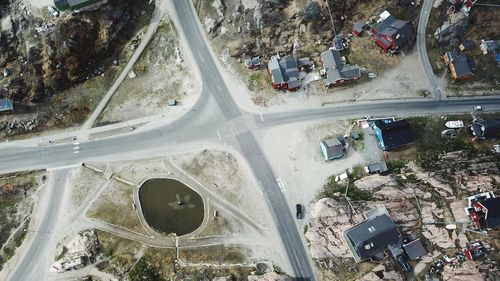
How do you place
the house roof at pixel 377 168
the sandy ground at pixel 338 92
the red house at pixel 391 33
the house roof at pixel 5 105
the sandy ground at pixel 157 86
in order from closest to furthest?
the house roof at pixel 377 168 < the house roof at pixel 5 105 < the sandy ground at pixel 157 86 < the sandy ground at pixel 338 92 < the red house at pixel 391 33

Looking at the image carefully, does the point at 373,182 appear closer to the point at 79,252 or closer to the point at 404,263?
the point at 404,263

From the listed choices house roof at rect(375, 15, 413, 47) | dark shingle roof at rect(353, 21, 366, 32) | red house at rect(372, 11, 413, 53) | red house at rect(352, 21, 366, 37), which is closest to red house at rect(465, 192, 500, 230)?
red house at rect(372, 11, 413, 53)

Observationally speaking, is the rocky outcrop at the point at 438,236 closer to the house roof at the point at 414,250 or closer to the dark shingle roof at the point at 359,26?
the house roof at the point at 414,250

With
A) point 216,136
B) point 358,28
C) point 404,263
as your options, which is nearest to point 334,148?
point 216,136

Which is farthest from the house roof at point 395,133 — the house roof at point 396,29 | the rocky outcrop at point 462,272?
the rocky outcrop at point 462,272

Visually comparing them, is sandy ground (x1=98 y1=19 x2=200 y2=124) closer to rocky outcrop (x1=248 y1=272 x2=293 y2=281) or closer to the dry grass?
the dry grass

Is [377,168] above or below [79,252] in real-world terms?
below

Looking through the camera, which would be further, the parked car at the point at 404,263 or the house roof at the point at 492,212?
the parked car at the point at 404,263
